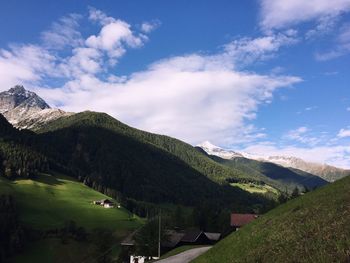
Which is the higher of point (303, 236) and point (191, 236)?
point (303, 236)

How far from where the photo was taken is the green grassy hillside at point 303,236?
77.8 feet

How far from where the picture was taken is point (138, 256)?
90875 mm

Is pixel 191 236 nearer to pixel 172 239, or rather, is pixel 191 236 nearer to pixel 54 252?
pixel 172 239

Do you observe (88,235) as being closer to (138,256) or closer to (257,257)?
(138,256)

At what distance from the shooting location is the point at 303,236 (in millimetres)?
27594

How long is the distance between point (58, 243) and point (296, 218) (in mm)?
157151

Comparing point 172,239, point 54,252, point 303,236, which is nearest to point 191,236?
point 172,239

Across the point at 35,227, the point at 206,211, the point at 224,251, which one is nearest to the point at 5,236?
the point at 35,227

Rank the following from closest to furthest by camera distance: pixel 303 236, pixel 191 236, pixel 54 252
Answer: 1. pixel 303 236
2. pixel 191 236
3. pixel 54 252

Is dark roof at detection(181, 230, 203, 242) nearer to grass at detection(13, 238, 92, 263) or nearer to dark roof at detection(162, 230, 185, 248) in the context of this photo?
dark roof at detection(162, 230, 185, 248)

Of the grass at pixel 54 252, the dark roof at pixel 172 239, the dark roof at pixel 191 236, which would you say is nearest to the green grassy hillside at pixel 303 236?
the dark roof at pixel 172 239

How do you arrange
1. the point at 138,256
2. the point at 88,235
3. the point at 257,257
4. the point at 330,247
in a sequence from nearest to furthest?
the point at 330,247 → the point at 257,257 → the point at 138,256 → the point at 88,235

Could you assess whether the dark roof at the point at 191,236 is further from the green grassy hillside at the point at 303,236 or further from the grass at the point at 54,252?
the grass at the point at 54,252

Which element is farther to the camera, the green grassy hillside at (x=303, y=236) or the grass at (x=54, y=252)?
the grass at (x=54, y=252)
